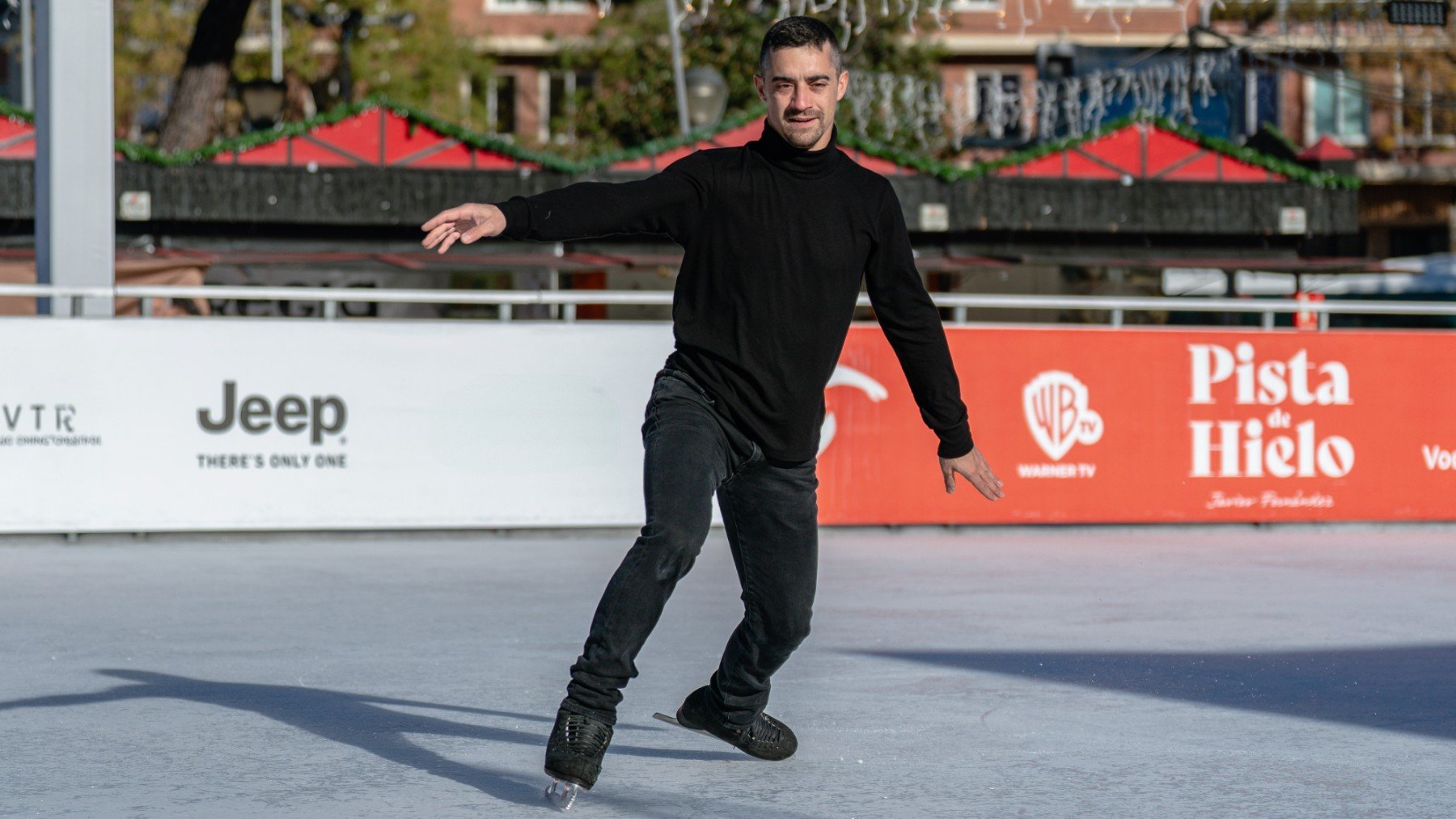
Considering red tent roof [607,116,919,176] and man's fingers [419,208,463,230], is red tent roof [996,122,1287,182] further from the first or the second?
man's fingers [419,208,463,230]

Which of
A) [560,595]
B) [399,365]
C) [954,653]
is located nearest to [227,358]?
[399,365]

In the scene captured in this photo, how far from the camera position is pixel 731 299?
502cm

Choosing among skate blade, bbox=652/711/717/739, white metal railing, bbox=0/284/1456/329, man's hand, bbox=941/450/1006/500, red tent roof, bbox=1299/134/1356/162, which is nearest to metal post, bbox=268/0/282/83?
red tent roof, bbox=1299/134/1356/162

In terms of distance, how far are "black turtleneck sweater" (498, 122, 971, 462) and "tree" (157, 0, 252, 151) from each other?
2113cm

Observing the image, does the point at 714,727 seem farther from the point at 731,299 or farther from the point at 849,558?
the point at 849,558

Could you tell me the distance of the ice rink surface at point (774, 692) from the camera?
Result: 5180 millimetres

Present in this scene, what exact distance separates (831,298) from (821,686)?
7.12ft

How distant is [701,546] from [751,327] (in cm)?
54

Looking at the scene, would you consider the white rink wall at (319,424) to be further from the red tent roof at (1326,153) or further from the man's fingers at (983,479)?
the red tent roof at (1326,153)

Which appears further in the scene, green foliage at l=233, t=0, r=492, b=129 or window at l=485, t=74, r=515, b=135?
window at l=485, t=74, r=515, b=135

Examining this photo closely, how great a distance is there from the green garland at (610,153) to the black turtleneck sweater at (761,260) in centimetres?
1847

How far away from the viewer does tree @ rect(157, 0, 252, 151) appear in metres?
25.2

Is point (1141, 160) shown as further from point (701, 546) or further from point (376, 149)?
point (701, 546)

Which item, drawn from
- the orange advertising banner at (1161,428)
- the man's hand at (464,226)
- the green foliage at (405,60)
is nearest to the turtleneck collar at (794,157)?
the man's hand at (464,226)
